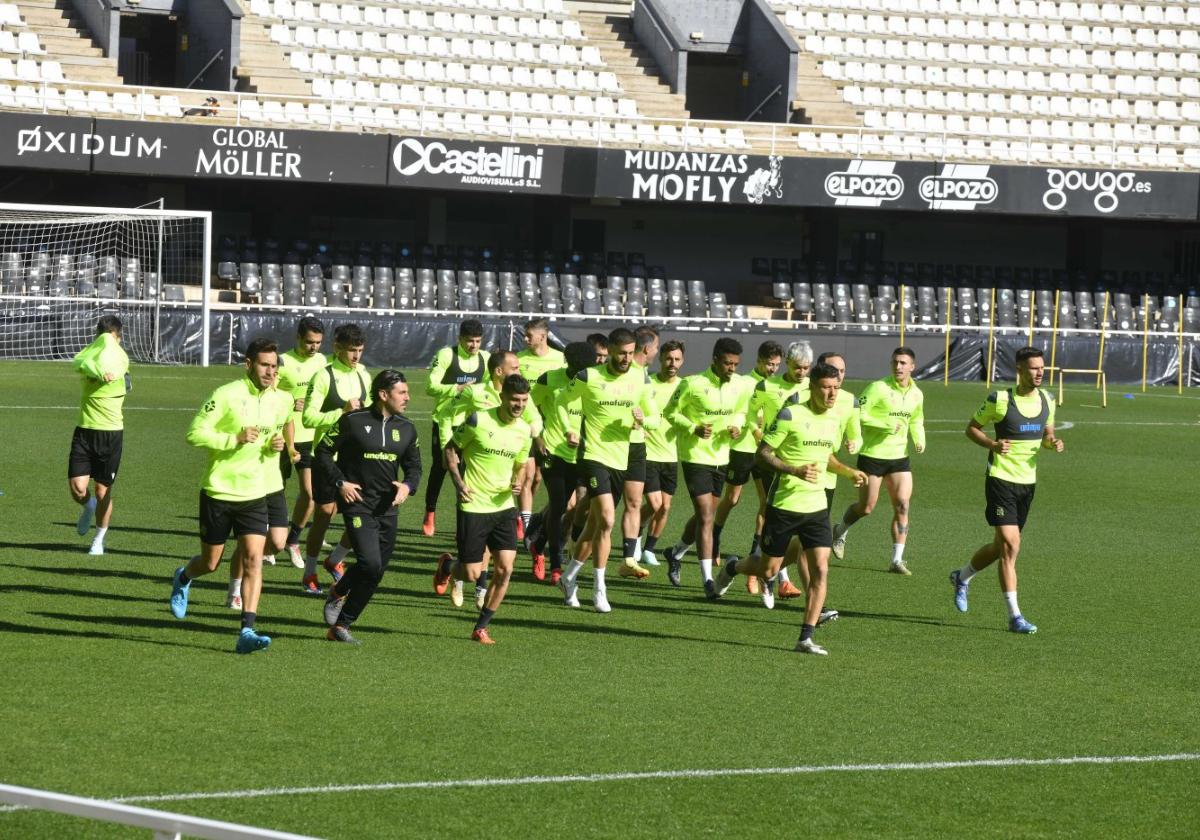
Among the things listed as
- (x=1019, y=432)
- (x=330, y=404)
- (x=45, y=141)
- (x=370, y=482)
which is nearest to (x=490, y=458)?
(x=370, y=482)

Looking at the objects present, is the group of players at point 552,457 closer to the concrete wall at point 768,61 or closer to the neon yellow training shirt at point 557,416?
the neon yellow training shirt at point 557,416

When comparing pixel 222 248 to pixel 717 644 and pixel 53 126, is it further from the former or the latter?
pixel 717 644

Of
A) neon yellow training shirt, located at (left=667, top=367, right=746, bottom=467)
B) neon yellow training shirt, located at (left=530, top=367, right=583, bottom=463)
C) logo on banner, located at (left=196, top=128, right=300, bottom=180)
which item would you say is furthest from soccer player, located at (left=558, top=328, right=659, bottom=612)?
logo on banner, located at (left=196, top=128, right=300, bottom=180)

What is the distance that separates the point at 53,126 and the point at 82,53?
5.96 meters

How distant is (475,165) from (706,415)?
81.6 feet

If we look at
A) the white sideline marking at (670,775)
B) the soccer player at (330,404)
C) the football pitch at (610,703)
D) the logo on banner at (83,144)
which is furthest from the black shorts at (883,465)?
the logo on banner at (83,144)

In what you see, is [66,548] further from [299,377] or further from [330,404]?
[330,404]

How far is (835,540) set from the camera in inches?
619

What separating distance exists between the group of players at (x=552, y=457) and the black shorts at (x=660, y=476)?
0.06 ft

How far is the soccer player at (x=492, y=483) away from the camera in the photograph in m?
11.0

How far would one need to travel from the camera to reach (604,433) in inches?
500

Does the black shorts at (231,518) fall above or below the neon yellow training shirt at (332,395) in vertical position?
below

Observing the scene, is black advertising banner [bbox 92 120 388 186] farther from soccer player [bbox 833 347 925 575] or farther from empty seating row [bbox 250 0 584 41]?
soccer player [bbox 833 347 925 575]

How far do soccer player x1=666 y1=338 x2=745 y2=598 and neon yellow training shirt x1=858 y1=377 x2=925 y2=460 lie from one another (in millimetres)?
2118
